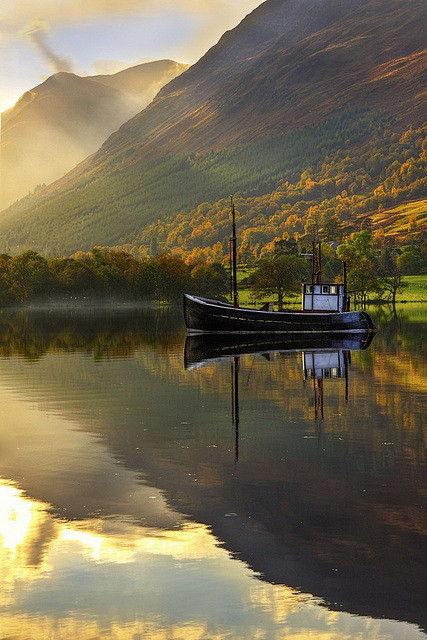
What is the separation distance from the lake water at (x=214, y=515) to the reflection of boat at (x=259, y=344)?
2242 cm

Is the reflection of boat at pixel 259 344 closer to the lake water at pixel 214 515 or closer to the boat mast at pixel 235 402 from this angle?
the boat mast at pixel 235 402

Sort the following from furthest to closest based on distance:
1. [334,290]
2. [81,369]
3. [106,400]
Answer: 1. [334,290]
2. [81,369]
3. [106,400]

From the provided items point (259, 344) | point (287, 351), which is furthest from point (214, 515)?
point (259, 344)

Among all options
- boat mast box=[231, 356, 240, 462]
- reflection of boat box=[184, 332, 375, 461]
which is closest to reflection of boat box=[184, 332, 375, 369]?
reflection of boat box=[184, 332, 375, 461]

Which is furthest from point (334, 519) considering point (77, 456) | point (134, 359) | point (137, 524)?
point (134, 359)

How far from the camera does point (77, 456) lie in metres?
26.5

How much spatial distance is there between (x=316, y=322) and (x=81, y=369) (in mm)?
46031

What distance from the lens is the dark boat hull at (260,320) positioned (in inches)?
3772

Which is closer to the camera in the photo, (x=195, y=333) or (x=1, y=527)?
(x=1, y=527)

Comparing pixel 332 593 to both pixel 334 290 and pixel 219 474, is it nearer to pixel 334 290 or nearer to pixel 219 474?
pixel 219 474

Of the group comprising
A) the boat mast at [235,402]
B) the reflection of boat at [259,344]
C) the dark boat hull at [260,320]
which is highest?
the dark boat hull at [260,320]

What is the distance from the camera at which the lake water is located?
1442 cm

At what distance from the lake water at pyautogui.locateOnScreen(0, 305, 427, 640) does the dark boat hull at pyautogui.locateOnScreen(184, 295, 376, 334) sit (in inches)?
2127

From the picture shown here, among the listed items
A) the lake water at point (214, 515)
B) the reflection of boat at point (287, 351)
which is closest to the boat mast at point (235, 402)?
the reflection of boat at point (287, 351)
